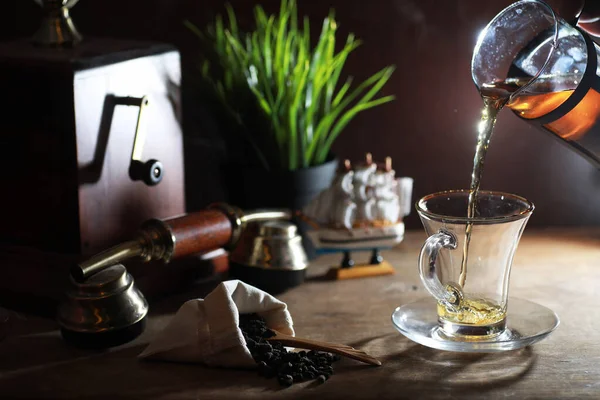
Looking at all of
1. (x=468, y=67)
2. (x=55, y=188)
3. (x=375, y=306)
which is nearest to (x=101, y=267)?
(x=55, y=188)

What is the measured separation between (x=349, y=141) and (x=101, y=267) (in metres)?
0.59

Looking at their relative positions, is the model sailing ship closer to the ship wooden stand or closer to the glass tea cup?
the ship wooden stand

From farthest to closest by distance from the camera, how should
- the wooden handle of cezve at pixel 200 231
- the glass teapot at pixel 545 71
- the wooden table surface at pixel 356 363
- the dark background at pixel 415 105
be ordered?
the dark background at pixel 415 105, the wooden handle of cezve at pixel 200 231, the glass teapot at pixel 545 71, the wooden table surface at pixel 356 363

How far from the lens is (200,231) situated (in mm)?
1248

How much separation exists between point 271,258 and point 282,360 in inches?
10.4

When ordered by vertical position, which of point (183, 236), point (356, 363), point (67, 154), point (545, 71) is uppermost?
point (545, 71)

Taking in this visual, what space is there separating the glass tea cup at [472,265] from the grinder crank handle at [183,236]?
0.30m

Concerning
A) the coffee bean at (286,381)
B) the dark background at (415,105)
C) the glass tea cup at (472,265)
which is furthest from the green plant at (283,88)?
the coffee bean at (286,381)

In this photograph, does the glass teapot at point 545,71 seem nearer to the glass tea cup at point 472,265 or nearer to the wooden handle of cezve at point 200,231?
the glass tea cup at point 472,265

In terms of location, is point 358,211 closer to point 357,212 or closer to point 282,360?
point 357,212

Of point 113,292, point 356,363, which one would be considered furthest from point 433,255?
point 113,292

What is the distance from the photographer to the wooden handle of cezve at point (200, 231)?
1222mm

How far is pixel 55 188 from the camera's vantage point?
3.97 feet

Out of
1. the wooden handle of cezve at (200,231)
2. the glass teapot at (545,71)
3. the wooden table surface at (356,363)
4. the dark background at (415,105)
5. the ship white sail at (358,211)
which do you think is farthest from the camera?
the dark background at (415,105)
